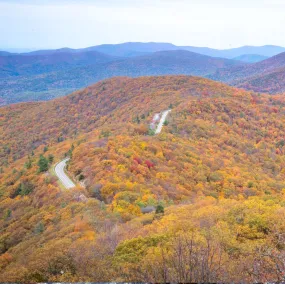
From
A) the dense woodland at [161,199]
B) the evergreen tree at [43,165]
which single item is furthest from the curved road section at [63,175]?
the evergreen tree at [43,165]

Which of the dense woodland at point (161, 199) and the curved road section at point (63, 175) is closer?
the dense woodland at point (161, 199)

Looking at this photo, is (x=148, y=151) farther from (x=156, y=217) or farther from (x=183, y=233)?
(x=183, y=233)

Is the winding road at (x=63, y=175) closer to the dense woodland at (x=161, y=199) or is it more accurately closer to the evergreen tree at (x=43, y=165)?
the dense woodland at (x=161, y=199)

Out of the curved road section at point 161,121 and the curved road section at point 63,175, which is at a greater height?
the curved road section at point 161,121

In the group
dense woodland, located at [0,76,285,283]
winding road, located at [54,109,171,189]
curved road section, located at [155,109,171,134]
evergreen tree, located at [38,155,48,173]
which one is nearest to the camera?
dense woodland, located at [0,76,285,283]

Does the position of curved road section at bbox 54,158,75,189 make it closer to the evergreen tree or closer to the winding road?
the winding road

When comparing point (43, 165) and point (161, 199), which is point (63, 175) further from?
point (161, 199)

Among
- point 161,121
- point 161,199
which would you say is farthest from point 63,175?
point 161,121

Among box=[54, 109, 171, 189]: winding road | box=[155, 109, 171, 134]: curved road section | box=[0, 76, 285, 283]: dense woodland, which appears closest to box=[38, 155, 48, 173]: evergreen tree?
box=[0, 76, 285, 283]: dense woodland
